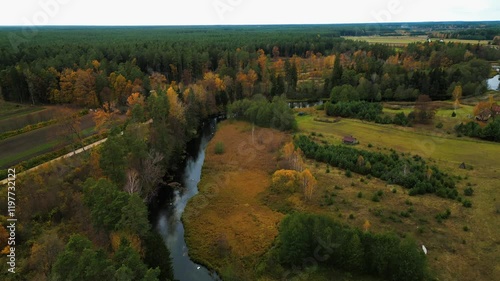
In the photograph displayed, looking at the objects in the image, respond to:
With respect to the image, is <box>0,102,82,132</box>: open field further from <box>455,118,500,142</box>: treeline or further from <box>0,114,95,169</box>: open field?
<box>455,118,500,142</box>: treeline

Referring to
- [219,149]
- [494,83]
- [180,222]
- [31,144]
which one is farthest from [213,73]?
[494,83]

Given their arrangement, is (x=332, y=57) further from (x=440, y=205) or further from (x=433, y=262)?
(x=433, y=262)

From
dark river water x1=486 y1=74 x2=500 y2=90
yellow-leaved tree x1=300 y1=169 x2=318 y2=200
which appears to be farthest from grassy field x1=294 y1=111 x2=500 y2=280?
dark river water x1=486 y1=74 x2=500 y2=90

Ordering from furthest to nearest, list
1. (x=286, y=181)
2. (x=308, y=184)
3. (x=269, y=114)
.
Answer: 1. (x=269, y=114)
2. (x=286, y=181)
3. (x=308, y=184)

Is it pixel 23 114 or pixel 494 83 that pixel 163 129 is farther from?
pixel 494 83

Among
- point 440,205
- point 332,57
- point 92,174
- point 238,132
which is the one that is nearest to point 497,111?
Answer: point 440,205

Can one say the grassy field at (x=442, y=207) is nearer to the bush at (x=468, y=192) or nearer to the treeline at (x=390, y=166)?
the bush at (x=468, y=192)

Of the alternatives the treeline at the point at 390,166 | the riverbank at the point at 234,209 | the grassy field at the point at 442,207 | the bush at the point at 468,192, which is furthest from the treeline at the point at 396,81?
the bush at the point at 468,192
